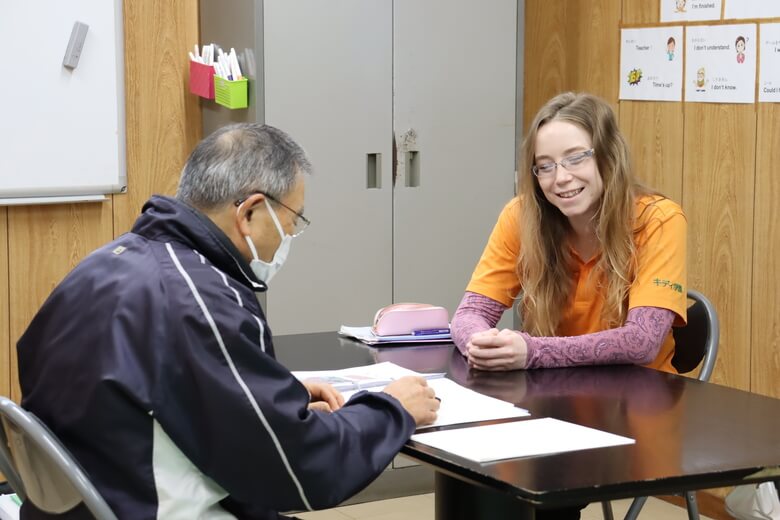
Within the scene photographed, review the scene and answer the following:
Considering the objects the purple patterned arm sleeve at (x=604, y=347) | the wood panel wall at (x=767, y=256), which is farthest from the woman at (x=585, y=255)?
the wood panel wall at (x=767, y=256)

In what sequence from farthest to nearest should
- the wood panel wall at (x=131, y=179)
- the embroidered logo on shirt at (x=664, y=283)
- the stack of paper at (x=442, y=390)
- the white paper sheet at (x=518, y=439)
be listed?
1. the wood panel wall at (x=131, y=179)
2. the embroidered logo on shirt at (x=664, y=283)
3. the stack of paper at (x=442, y=390)
4. the white paper sheet at (x=518, y=439)

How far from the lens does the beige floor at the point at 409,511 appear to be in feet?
12.3

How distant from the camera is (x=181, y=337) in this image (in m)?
1.58

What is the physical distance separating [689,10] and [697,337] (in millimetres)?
1654

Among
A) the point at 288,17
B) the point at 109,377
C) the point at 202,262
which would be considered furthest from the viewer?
the point at 288,17

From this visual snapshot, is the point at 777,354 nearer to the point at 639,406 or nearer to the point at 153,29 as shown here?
the point at 639,406

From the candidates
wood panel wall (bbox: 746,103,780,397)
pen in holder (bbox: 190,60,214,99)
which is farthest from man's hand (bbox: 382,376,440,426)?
pen in holder (bbox: 190,60,214,99)

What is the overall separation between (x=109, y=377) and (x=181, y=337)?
113mm

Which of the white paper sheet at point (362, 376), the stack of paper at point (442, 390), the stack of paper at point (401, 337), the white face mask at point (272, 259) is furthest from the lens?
the stack of paper at point (401, 337)

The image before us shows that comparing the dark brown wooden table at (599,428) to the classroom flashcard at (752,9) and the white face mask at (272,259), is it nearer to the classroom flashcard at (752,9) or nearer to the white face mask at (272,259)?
the white face mask at (272,259)

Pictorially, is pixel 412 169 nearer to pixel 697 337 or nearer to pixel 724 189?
pixel 724 189

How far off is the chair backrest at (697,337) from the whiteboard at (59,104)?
2198mm

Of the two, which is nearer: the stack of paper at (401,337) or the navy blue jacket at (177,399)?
the navy blue jacket at (177,399)

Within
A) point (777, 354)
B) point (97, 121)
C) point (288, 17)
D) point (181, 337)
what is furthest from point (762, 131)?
point (181, 337)
